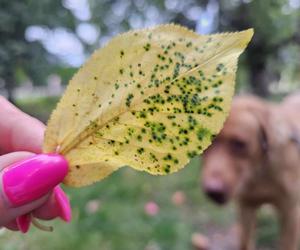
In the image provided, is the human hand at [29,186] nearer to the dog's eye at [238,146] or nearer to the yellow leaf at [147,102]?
the yellow leaf at [147,102]

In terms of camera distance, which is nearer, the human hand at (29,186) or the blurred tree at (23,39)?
the human hand at (29,186)

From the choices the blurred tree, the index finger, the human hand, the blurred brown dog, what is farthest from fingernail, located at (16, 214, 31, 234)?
the blurred brown dog

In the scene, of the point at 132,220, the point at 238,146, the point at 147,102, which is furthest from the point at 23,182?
the point at 132,220

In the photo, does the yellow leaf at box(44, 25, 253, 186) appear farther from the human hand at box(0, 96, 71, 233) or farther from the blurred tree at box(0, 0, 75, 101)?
the blurred tree at box(0, 0, 75, 101)

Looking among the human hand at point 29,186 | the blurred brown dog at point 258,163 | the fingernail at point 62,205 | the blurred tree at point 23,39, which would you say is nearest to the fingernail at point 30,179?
the human hand at point 29,186

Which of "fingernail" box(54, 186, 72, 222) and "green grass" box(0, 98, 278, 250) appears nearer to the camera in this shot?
"fingernail" box(54, 186, 72, 222)

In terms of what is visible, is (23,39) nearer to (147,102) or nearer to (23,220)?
(23,220)
